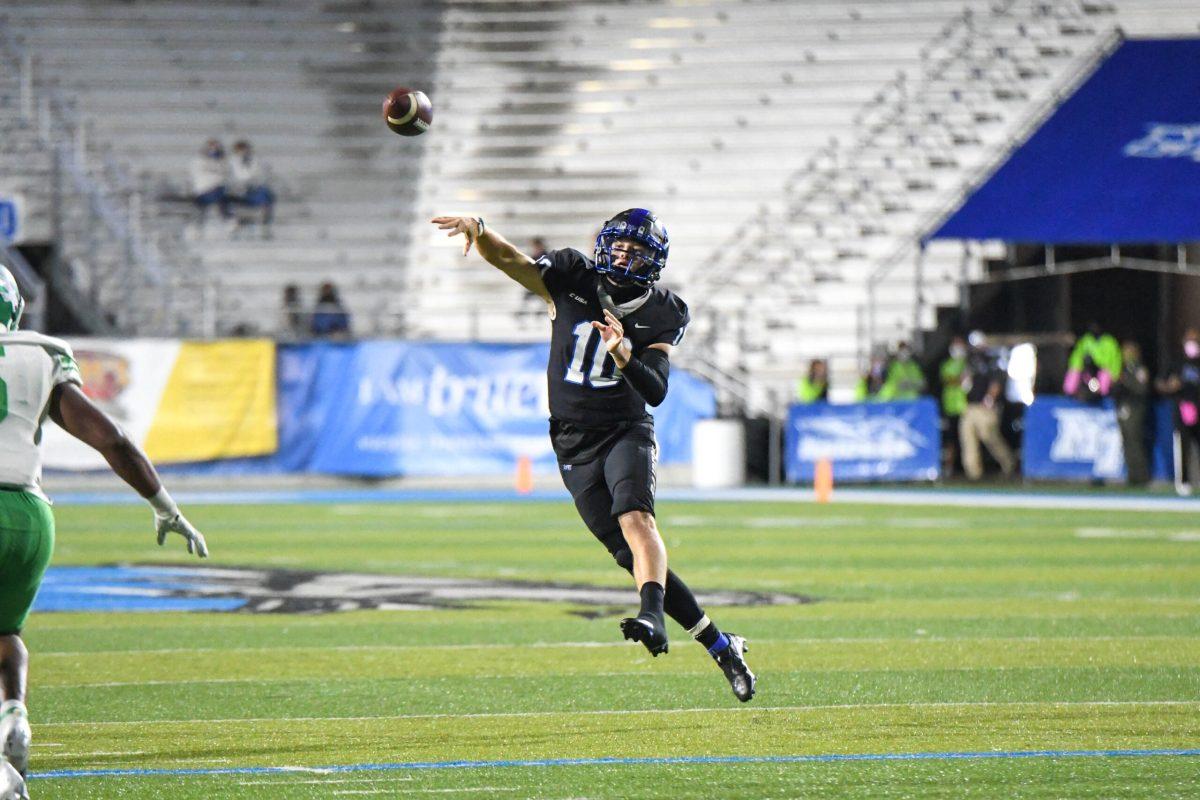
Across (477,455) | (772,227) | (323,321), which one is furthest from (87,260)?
(772,227)

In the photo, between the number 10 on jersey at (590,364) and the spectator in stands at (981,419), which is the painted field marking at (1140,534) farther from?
the number 10 on jersey at (590,364)

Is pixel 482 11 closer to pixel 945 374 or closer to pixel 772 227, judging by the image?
pixel 772 227

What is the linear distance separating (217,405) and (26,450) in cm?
1841

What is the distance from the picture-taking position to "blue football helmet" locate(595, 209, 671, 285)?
6820mm

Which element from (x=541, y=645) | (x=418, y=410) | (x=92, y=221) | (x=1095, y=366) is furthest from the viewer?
(x=92, y=221)

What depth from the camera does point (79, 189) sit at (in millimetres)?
26547

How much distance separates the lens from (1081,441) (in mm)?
21922

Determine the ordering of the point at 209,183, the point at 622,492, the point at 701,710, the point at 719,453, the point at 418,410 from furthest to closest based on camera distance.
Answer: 1. the point at 209,183
2. the point at 418,410
3. the point at 719,453
4. the point at 701,710
5. the point at 622,492

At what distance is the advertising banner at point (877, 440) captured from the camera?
22.3m

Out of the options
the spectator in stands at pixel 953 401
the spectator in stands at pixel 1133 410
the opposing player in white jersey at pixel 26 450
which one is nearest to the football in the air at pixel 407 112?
the opposing player in white jersey at pixel 26 450

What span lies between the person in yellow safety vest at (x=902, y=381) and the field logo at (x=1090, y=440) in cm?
178

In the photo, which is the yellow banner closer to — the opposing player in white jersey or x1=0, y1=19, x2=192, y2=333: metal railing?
x1=0, y1=19, x2=192, y2=333: metal railing

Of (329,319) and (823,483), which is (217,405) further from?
(823,483)

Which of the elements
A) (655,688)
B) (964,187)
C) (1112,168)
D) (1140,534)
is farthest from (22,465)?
(964,187)
